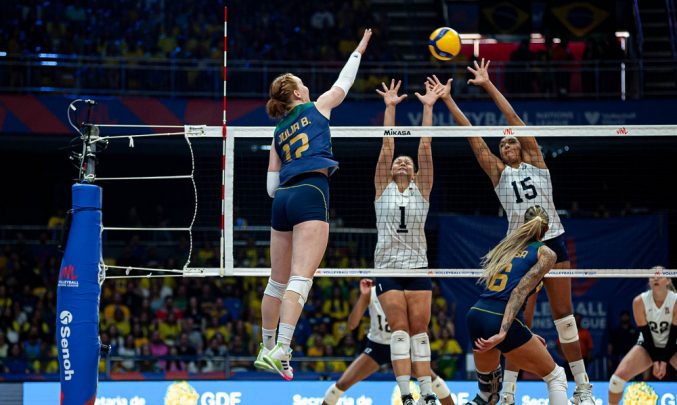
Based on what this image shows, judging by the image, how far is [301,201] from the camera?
25.9ft

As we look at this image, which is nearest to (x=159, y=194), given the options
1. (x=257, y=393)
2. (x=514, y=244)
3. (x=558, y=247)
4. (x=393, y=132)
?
(x=257, y=393)

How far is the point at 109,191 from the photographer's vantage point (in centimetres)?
2516

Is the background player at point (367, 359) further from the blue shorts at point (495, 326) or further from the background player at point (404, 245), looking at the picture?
the blue shorts at point (495, 326)

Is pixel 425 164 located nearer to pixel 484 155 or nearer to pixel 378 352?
pixel 484 155

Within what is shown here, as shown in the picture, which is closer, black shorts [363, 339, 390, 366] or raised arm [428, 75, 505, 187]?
raised arm [428, 75, 505, 187]

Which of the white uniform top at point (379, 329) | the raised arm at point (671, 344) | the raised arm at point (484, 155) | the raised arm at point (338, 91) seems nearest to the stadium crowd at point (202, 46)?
the white uniform top at point (379, 329)

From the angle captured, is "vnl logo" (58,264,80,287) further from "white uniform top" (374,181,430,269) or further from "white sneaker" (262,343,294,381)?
"white uniform top" (374,181,430,269)

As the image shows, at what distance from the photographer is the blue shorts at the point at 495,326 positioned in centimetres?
920

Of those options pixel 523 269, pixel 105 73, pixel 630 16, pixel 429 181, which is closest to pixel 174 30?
pixel 105 73

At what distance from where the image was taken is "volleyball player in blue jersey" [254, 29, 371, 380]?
25.8ft

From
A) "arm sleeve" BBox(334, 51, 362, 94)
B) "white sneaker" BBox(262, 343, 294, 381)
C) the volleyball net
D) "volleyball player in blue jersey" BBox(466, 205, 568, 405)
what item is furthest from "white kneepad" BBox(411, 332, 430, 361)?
the volleyball net

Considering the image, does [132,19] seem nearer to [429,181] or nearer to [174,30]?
[174,30]

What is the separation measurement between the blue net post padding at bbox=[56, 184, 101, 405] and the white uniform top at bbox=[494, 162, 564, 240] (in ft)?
13.8

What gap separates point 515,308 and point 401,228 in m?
2.42
